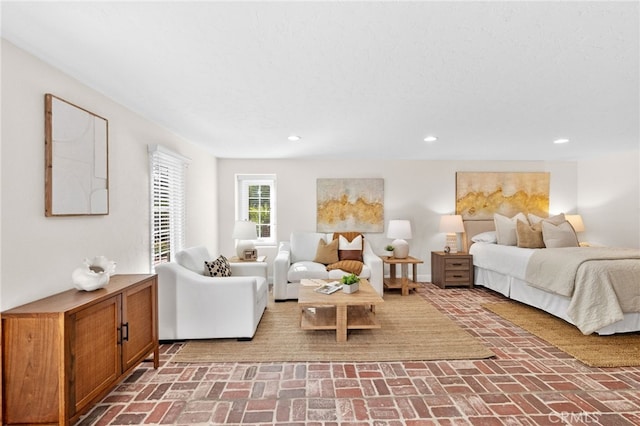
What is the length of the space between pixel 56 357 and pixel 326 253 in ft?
11.4

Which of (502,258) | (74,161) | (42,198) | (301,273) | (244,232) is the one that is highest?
(74,161)

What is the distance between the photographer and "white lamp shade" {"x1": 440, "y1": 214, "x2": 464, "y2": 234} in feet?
17.0

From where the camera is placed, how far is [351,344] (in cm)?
298

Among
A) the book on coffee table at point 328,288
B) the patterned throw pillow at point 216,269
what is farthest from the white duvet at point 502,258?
the patterned throw pillow at point 216,269

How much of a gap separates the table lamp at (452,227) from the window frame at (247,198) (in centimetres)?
293

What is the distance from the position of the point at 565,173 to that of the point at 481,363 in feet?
15.7

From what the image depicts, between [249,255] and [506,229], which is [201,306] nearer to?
[249,255]

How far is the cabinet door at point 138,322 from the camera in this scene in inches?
86.0

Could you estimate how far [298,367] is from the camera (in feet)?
8.45

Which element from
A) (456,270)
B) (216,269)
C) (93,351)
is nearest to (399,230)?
(456,270)

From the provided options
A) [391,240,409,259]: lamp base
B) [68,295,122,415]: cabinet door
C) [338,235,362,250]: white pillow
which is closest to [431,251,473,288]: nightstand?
[391,240,409,259]: lamp base

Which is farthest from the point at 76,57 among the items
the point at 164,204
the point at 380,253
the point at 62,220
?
the point at 380,253

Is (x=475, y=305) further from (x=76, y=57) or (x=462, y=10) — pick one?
(x=76, y=57)

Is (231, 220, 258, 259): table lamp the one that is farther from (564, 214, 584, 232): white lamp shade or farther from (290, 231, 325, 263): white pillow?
(564, 214, 584, 232): white lamp shade
